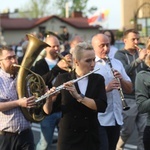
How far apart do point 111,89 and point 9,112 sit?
1189mm

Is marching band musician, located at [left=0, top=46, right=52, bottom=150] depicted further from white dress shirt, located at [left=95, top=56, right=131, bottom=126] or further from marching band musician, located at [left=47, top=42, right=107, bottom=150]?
white dress shirt, located at [left=95, top=56, right=131, bottom=126]

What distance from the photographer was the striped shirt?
4.76m

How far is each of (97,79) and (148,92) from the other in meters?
0.51

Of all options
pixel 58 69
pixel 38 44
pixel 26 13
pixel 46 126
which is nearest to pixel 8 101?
pixel 38 44

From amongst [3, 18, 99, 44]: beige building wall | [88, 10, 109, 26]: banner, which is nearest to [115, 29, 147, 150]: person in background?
[88, 10, 109, 26]: banner

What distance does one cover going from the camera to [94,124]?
14.5 ft

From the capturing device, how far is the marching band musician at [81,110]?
435 centimetres

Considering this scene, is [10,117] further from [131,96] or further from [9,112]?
[131,96]

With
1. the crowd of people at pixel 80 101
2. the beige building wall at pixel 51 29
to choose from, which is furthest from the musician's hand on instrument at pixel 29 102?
the beige building wall at pixel 51 29

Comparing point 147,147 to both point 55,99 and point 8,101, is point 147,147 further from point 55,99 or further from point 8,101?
point 8,101

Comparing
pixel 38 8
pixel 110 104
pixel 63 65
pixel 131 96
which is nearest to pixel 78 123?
pixel 110 104

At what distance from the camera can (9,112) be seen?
15.6 ft

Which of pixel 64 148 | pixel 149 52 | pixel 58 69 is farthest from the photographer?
pixel 58 69

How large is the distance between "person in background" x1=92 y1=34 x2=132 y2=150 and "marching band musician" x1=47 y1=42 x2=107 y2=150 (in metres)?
0.80
